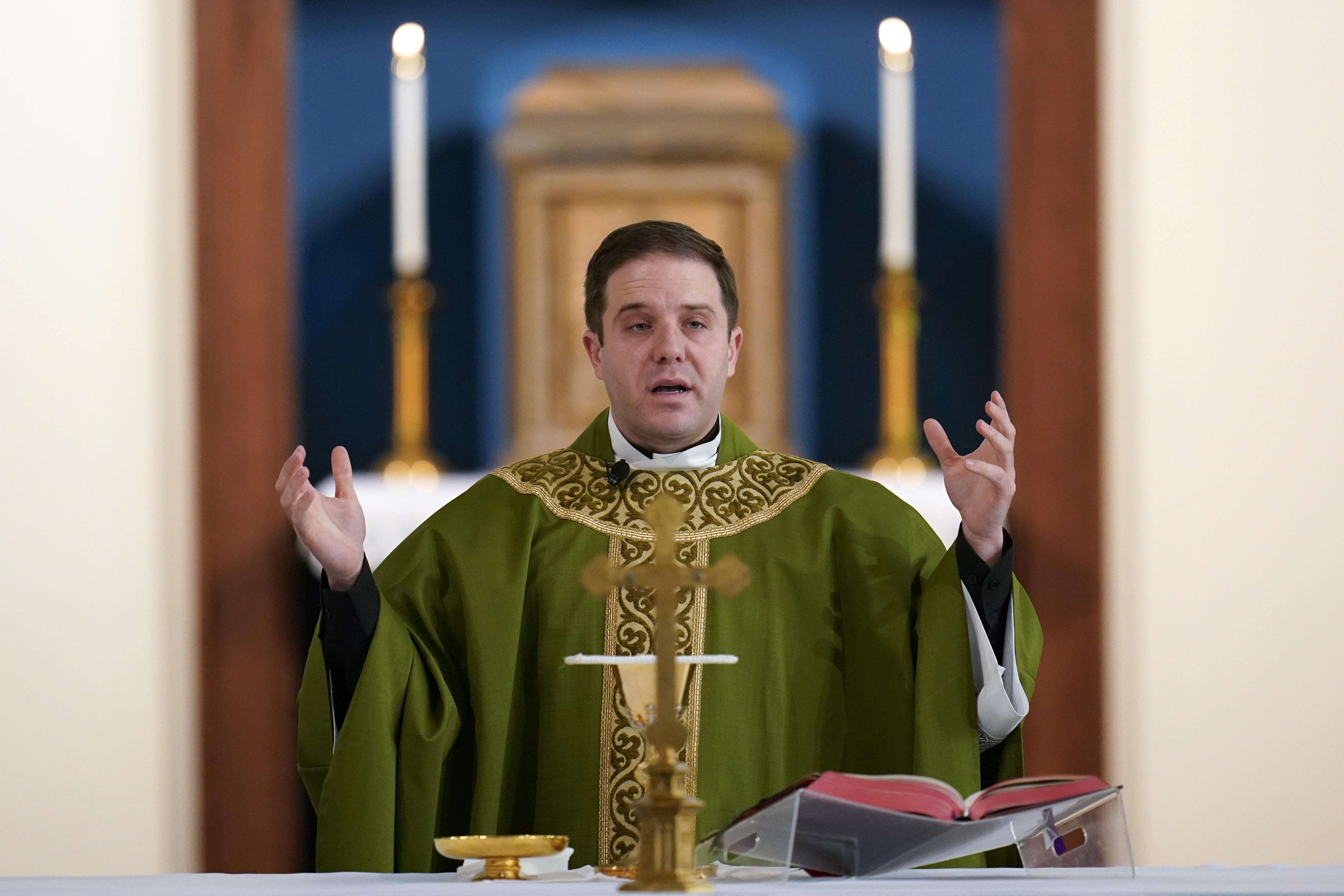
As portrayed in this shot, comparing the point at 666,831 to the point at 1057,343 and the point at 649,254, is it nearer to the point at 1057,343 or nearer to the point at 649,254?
the point at 649,254

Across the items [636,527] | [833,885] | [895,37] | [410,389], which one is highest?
[895,37]

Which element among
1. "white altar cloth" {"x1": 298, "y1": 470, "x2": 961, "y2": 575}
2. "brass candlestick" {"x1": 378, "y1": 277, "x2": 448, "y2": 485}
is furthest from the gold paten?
"brass candlestick" {"x1": 378, "y1": 277, "x2": 448, "y2": 485}

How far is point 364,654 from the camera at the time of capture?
9.62 ft

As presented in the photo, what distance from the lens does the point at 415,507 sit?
16.1ft

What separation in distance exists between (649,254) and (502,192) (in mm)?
2695

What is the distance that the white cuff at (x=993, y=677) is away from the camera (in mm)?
2912

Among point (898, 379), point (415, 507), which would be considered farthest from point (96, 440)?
point (898, 379)

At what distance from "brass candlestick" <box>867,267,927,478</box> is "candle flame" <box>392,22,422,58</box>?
156cm

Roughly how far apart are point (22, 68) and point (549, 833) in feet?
11.4

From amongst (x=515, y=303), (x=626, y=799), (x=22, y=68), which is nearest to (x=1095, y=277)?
(x=515, y=303)

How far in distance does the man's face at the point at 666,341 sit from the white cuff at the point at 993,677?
0.64 meters

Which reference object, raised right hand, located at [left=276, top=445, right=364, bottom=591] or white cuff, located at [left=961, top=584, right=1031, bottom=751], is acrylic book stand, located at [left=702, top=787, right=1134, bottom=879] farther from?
raised right hand, located at [left=276, top=445, right=364, bottom=591]

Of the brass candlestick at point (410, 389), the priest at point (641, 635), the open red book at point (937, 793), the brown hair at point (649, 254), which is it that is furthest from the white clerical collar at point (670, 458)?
the brass candlestick at point (410, 389)

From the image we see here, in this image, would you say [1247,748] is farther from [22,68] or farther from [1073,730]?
[22,68]
